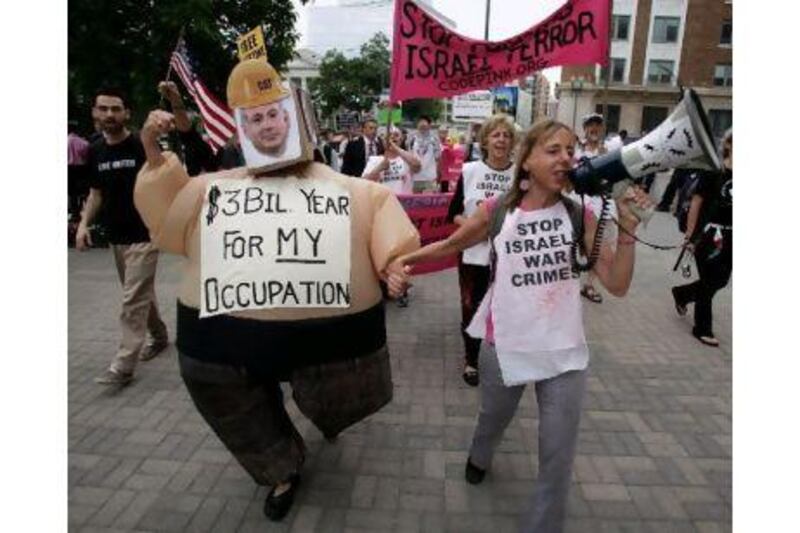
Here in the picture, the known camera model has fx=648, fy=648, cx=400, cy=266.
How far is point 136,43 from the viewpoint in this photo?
35.0ft

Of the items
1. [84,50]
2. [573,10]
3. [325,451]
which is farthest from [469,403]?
[84,50]

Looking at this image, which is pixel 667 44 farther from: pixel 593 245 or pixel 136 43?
pixel 593 245

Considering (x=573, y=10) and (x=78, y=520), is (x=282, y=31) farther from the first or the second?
(x=78, y=520)

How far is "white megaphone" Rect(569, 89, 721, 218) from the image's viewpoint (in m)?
2.04

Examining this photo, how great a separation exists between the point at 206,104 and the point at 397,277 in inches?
128

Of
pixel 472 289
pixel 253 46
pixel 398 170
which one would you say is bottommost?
pixel 472 289

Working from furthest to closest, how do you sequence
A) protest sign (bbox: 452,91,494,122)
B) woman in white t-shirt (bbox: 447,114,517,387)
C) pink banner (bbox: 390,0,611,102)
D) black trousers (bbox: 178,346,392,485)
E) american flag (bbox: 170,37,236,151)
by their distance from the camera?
1. protest sign (bbox: 452,91,494,122)
2. american flag (bbox: 170,37,236,151)
3. woman in white t-shirt (bbox: 447,114,517,387)
4. pink banner (bbox: 390,0,611,102)
5. black trousers (bbox: 178,346,392,485)

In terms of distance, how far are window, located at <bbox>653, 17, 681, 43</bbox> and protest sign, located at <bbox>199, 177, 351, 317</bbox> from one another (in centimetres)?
4838

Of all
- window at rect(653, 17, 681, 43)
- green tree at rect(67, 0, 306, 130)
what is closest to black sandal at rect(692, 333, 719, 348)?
green tree at rect(67, 0, 306, 130)

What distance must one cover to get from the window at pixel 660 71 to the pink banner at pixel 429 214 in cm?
4446

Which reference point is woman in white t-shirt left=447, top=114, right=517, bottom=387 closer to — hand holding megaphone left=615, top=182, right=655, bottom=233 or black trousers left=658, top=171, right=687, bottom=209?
hand holding megaphone left=615, top=182, right=655, bottom=233

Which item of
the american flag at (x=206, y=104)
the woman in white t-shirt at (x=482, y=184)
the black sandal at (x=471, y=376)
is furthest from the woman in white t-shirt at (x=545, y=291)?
the american flag at (x=206, y=104)

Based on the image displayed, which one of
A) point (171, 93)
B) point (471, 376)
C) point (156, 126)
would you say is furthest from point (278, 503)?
point (171, 93)

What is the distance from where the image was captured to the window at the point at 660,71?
4456 cm
